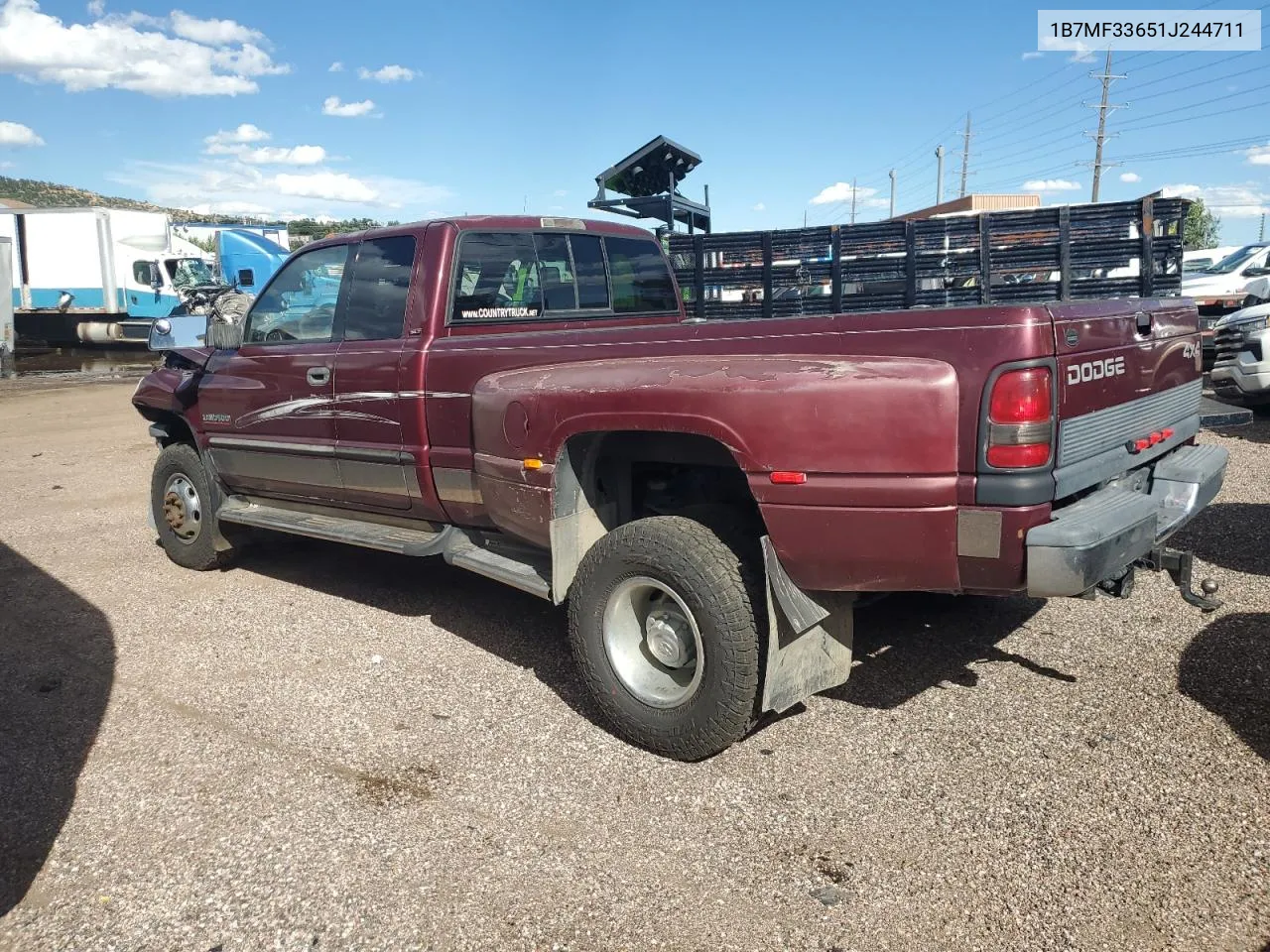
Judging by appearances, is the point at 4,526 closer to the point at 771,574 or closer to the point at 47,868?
the point at 47,868

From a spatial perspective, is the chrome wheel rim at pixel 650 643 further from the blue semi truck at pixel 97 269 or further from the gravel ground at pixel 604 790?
the blue semi truck at pixel 97 269

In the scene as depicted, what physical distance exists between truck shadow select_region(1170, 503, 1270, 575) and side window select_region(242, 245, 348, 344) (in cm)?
501

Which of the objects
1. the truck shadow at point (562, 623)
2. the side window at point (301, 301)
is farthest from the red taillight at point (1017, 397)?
the side window at point (301, 301)

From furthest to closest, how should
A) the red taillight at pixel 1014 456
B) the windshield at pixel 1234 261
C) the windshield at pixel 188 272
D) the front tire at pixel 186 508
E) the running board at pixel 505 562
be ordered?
the windshield at pixel 188 272 → the windshield at pixel 1234 261 → the front tire at pixel 186 508 → the running board at pixel 505 562 → the red taillight at pixel 1014 456

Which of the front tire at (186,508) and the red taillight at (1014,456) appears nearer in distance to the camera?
the red taillight at (1014,456)

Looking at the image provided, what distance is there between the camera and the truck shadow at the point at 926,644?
393 cm

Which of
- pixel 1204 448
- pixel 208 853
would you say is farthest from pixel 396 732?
pixel 1204 448

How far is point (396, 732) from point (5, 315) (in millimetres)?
20854

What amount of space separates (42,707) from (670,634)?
2.83 meters

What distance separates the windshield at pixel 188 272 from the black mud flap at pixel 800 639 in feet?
84.0

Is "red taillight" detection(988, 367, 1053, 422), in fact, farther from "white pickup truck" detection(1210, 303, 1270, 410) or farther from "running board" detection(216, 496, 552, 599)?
"white pickup truck" detection(1210, 303, 1270, 410)

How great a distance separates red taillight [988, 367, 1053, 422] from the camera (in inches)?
104

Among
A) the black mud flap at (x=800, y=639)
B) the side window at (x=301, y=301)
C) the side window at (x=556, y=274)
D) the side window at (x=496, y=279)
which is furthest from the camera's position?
the side window at (x=301, y=301)

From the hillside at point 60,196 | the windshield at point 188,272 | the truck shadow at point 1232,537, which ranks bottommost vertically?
the truck shadow at point 1232,537
